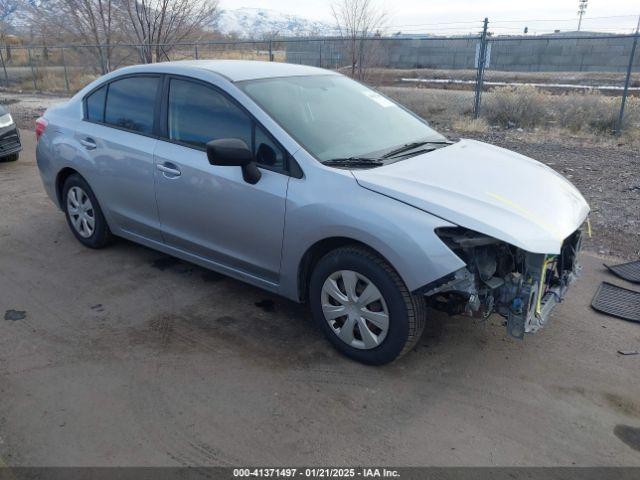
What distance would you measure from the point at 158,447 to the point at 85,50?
2129 centimetres

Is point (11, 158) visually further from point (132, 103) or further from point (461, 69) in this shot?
point (461, 69)

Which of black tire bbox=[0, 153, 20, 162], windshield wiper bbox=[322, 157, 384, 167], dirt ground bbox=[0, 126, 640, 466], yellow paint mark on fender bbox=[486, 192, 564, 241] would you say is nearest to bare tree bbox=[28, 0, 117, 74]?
black tire bbox=[0, 153, 20, 162]

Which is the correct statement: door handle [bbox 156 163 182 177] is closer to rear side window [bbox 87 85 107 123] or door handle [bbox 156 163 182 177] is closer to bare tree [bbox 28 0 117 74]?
rear side window [bbox 87 85 107 123]

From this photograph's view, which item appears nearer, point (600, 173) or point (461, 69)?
point (600, 173)

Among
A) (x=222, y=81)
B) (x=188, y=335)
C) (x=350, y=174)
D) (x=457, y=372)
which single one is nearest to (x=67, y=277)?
(x=188, y=335)

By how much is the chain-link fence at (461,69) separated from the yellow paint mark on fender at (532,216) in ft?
27.5

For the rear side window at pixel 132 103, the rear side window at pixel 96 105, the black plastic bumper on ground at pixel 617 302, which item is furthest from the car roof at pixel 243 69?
the black plastic bumper on ground at pixel 617 302

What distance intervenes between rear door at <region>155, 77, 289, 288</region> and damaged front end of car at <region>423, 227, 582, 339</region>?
1.13 m

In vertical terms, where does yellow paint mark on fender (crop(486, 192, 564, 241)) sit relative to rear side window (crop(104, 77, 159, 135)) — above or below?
below

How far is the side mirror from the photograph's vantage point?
3.33m

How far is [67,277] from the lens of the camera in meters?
4.62

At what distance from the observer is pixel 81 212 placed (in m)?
5.11

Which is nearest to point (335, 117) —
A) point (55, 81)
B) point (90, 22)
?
point (90, 22)

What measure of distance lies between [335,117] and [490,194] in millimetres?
1312
